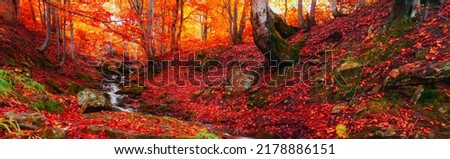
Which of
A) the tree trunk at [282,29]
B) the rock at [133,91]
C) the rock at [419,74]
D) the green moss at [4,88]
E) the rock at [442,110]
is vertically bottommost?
the rock at [133,91]

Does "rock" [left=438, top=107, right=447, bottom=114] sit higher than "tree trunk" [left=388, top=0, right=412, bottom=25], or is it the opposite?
"tree trunk" [left=388, top=0, right=412, bottom=25]

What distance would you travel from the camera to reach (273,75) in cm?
1056

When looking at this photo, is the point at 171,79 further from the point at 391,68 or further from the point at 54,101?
the point at 391,68

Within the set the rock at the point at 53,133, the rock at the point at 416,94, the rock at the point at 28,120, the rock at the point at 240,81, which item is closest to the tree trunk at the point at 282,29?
the rock at the point at 240,81

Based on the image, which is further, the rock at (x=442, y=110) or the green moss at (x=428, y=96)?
the green moss at (x=428, y=96)

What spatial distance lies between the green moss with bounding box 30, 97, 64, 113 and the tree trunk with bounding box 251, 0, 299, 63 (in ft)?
20.3

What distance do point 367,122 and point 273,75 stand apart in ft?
15.9

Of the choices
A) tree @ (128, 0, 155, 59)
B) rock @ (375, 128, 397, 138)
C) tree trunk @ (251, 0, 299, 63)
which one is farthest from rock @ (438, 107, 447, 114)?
tree @ (128, 0, 155, 59)

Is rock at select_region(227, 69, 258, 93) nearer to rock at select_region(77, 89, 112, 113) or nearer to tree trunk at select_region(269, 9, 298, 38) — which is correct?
tree trunk at select_region(269, 9, 298, 38)

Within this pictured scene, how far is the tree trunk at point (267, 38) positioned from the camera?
9508 millimetres

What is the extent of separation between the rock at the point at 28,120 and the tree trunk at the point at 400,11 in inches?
363

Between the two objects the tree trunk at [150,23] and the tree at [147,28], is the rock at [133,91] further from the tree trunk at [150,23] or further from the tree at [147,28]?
the tree trunk at [150,23]

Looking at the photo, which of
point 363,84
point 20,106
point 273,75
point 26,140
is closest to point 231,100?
point 273,75

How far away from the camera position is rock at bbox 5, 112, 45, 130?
502 cm
